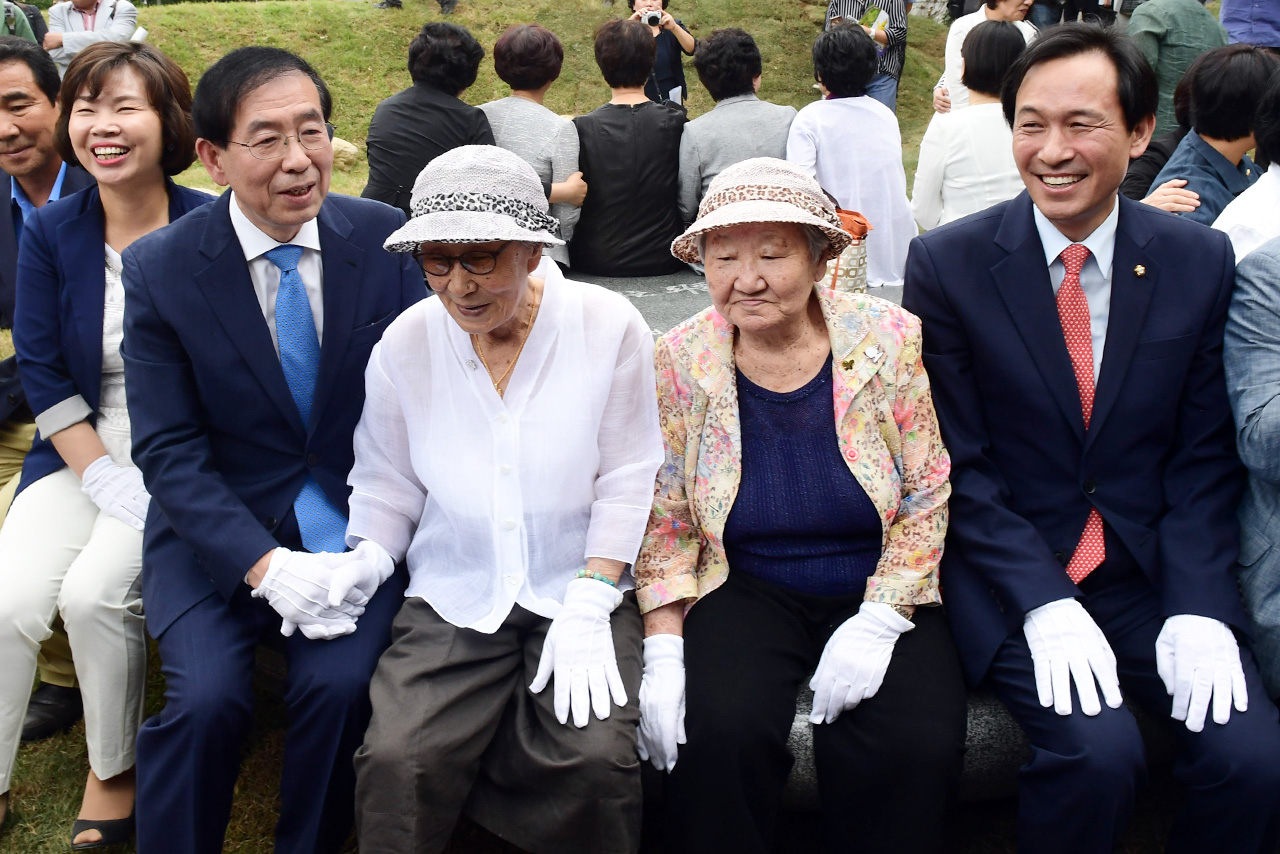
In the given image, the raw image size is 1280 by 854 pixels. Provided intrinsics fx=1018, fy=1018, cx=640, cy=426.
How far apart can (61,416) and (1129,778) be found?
9.94 ft

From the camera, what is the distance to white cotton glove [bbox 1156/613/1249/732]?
7.37 ft

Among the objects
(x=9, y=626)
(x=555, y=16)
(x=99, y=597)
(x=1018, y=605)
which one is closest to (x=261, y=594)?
(x=99, y=597)

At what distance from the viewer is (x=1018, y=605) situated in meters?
2.40

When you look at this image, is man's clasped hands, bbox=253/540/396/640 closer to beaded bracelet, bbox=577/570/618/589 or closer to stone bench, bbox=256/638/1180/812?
beaded bracelet, bbox=577/570/618/589

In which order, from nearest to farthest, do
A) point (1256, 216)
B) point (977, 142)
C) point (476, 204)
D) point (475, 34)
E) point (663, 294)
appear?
point (476, 204) → point (1256, 216) → point (977, 142) → point (663, 294) → point (475, 34)

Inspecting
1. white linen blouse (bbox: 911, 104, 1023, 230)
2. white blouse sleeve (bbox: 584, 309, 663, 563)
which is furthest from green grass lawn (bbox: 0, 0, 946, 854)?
white blouse sleeve (bbox: 584, 309, 663, 563)

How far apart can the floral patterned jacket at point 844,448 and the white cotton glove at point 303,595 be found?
2.49 ft

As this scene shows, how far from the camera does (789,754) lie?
92.5 inches

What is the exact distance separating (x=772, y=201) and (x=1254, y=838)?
1750mm

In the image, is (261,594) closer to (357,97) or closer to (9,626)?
(9,626)

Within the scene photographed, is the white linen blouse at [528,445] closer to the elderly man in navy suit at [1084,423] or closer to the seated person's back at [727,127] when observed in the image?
the elderly man in navy suit at [1084,423]

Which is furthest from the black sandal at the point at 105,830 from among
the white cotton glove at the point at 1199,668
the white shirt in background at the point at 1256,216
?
the white shirt in background at the point at 1256,216

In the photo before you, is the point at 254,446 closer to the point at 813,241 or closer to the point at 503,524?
the point at 503,524

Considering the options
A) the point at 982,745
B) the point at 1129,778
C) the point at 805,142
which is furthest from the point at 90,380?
the point at 805,142
